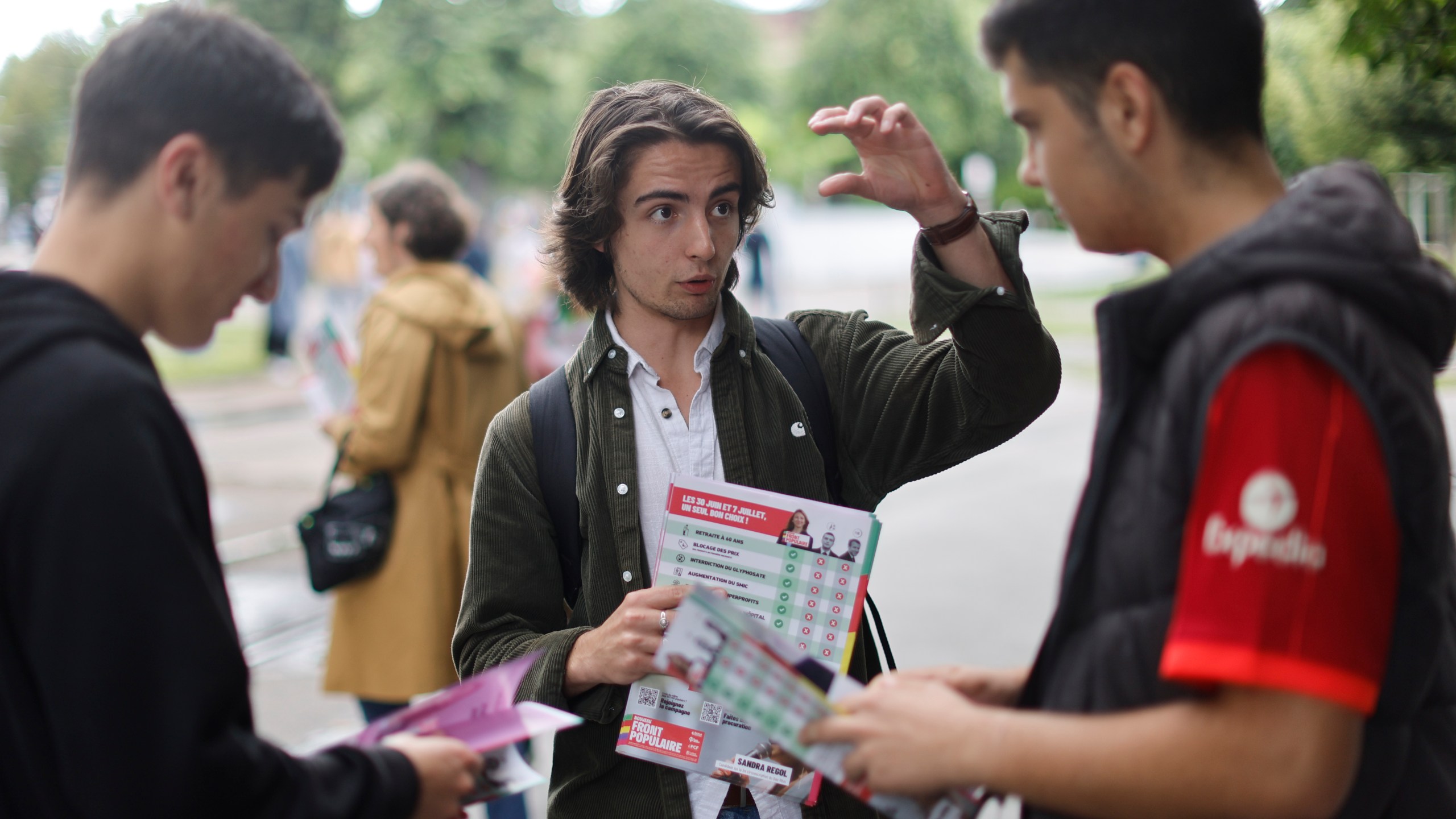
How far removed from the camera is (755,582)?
6.37 ft

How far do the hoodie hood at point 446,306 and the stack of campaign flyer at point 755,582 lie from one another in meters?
2.45

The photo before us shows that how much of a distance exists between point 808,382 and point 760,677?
3.46 feet

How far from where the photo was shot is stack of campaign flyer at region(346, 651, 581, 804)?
1.57 metres

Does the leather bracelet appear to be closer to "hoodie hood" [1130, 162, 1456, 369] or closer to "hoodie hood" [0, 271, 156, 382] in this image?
"hoodie hood" [1130, 162, 1456, 369]

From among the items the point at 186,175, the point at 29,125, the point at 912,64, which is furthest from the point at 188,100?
the point at 912,64

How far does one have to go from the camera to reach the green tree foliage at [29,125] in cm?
1294

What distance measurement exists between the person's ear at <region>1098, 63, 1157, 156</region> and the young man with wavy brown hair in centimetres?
79

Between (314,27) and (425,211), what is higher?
(314,27)

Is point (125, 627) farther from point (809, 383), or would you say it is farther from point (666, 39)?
point (666, 39)

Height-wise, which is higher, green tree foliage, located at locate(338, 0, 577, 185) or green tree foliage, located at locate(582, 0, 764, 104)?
green tree foliage, located at locate(582, 0, 764, 104)

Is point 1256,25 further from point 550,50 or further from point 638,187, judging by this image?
point 550,50

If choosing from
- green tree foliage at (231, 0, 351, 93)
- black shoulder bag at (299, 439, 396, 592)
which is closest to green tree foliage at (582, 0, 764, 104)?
green tree foliage at (231, 0, 351, 93)

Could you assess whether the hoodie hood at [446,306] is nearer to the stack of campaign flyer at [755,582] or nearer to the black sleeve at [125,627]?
the stack of campaign flyer at [755,582]

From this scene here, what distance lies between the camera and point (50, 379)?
126cm
